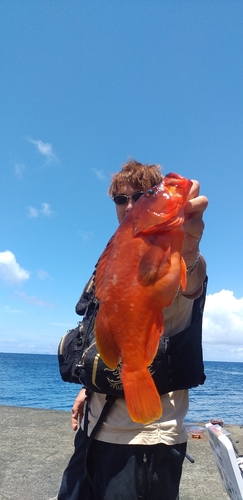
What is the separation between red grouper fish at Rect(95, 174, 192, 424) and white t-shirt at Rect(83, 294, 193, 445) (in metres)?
0.66

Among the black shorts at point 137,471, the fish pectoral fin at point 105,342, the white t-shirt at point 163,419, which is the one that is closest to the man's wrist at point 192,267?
the white t-shirt at point 163,419

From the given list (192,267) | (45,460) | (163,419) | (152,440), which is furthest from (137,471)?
(45,460)

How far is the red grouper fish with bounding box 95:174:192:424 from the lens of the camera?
1487mm

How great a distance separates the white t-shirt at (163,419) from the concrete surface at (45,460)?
244cm

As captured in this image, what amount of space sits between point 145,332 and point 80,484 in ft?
5.01

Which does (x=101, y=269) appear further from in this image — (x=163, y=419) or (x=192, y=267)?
(x=163, y=419)

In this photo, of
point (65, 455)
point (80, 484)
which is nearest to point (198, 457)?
point (65, 455)

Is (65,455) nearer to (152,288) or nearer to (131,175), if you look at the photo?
(131,175)

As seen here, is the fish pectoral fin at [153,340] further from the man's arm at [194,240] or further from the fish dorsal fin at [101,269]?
the man's arm at [194,240]

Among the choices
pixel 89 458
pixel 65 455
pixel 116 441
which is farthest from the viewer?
pixel 65 455

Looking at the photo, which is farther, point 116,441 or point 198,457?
point 198,457

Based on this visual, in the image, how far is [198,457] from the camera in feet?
17.1

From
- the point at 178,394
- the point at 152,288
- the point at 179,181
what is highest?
the point at 179,181

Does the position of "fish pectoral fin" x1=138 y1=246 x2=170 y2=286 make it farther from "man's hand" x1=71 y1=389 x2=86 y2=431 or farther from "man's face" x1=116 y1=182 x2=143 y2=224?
"man's hand" x1=71 y1=389 x2=86 y2=431
